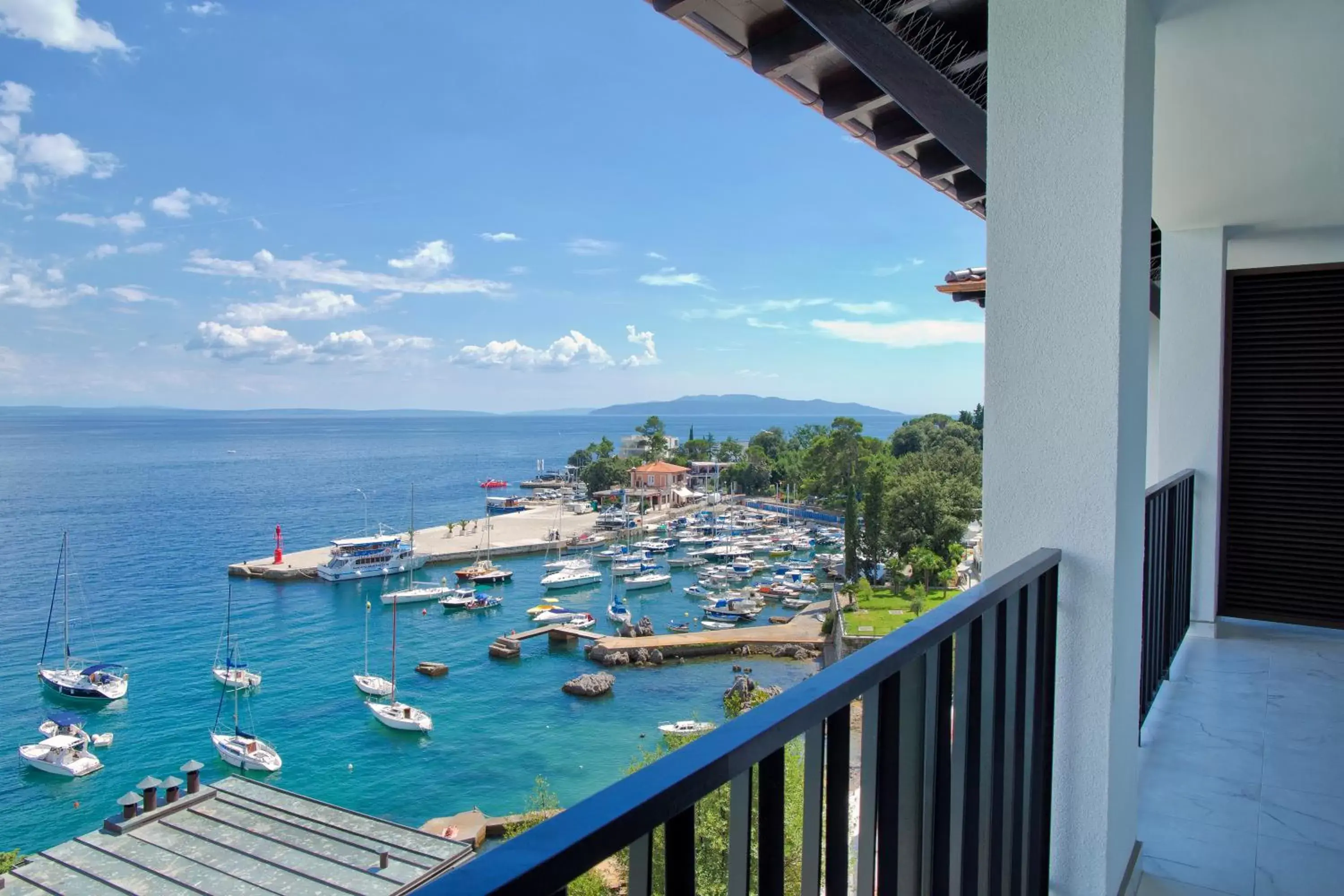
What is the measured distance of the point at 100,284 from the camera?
152ft

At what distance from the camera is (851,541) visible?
3119 cm

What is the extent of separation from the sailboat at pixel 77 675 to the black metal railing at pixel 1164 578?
2722 centimetres

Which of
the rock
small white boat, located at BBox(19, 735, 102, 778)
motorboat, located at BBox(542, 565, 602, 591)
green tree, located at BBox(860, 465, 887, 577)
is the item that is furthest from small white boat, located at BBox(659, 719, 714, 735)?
small white boat, located at BBox(19, 735, 102, 778)

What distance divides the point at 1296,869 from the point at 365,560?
112 feet

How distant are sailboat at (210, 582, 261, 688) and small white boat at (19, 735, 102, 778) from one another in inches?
159

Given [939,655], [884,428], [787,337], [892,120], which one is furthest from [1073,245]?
[884,428]

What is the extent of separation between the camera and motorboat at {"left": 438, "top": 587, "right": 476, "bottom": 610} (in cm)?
3056

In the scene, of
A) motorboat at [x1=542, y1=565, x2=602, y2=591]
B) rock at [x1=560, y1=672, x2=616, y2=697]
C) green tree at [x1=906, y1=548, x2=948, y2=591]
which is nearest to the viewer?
rock at [x1=560, y1=672, x2=616, y2=697]

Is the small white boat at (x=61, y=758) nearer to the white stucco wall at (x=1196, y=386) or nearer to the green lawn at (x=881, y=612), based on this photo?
the green lawn at (x=881, y=612)

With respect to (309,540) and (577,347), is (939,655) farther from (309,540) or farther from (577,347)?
(577,347)

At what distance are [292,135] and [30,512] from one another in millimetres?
31015

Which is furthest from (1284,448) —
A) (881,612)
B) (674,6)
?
(881,612)

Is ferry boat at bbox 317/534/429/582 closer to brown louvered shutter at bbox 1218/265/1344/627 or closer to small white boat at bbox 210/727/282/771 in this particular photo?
small white boat at bbox 210/727/282/771

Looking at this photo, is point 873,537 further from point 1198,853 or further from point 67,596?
point 67,596
